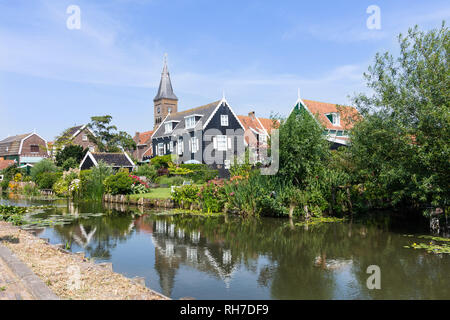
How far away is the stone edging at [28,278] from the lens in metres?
5.20

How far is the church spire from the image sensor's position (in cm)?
A: 7914

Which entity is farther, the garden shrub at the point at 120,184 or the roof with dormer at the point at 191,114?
the roof with dormer at the point at 191,114

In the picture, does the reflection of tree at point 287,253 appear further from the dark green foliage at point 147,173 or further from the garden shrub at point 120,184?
the dark green foliage at point 147,173

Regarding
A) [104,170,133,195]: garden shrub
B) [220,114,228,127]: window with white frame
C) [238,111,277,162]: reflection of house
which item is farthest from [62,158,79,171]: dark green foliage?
[238,111,277,162]: reflection of house

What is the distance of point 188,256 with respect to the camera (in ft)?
31.6

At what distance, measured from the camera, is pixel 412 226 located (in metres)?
13.6

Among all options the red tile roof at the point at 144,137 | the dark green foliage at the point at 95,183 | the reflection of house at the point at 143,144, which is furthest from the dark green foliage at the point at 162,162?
the red tile roof at the point at 144,137

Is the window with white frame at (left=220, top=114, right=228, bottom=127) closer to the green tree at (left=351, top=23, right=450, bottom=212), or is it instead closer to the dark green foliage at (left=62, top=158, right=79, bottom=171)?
the dark green foliage at (left=62, top=158, right=79, bottom=171)

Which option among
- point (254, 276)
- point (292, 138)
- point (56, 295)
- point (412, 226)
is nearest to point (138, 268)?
point (254, 276)

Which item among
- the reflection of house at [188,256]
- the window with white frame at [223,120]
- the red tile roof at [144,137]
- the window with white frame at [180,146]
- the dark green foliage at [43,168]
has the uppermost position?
the red tile roof at [144,137]

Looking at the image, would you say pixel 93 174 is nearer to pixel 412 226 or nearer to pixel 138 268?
pixel 138 268

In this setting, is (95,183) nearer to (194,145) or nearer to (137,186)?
(137,186)

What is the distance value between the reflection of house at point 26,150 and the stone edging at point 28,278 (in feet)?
177

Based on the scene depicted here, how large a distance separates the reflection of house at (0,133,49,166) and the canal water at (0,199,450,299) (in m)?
47.5
